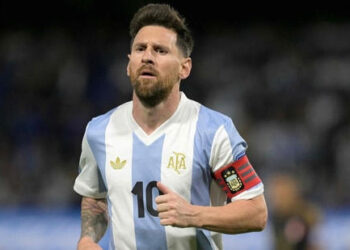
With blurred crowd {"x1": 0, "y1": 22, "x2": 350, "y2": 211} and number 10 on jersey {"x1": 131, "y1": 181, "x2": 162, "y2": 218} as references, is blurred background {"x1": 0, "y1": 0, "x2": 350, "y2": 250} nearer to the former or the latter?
blurred crowd {"x1": 0, "y1": 22, "x2": 350, "y2": 211}

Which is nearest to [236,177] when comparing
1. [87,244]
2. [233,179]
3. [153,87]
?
[233,179]

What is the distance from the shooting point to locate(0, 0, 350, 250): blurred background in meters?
8.19

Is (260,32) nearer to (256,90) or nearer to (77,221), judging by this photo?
(256,90)

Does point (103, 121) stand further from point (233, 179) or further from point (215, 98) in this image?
point (215, 98)

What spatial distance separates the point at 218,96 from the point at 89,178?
308 inches

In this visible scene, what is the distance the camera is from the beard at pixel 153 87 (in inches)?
136

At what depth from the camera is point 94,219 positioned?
3814 mm

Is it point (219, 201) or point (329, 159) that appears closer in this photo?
point (219, 201)

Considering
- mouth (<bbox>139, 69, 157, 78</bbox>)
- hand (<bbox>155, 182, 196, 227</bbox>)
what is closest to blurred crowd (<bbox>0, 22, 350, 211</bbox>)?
mouth (<bbox>139, 69, 157, 78</bbox>)

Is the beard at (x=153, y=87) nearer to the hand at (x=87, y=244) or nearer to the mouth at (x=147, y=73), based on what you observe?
the mouth at (x=147, y=73)

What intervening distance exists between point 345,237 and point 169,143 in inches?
188

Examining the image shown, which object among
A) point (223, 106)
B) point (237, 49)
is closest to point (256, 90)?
point (223, 106)

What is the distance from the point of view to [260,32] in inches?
538

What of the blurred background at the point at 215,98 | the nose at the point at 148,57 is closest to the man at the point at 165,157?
the nose at the point at 148,57
